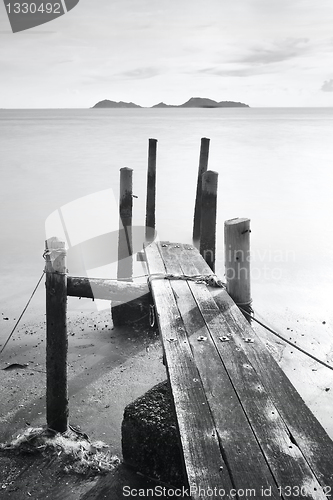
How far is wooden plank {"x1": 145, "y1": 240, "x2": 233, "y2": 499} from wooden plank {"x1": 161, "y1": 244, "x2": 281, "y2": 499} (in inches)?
1.4

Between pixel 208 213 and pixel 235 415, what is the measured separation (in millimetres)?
3329

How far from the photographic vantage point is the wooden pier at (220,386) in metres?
2.16

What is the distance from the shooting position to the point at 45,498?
3523 millimetres

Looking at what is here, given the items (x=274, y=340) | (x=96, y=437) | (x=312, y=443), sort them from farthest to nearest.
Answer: (x=274, y=340), (x=96, y=437), (x=312, y=443)

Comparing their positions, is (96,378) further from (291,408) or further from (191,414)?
(291,408)

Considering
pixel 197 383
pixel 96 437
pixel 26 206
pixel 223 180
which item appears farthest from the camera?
pixel 223 180

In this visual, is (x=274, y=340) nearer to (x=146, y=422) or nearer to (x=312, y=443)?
(x=146, y=422)

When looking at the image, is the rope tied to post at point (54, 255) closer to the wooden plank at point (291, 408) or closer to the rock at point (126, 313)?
the wooden plank at point (291, 408)

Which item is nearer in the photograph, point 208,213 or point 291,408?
point 291,408

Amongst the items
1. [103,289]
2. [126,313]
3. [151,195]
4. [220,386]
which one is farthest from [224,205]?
[220,386]

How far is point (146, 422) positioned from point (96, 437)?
966 mm

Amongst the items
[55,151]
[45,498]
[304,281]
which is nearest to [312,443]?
[45,498]

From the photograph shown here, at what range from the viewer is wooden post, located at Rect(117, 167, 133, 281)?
7.04 metres

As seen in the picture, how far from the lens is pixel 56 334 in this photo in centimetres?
403
